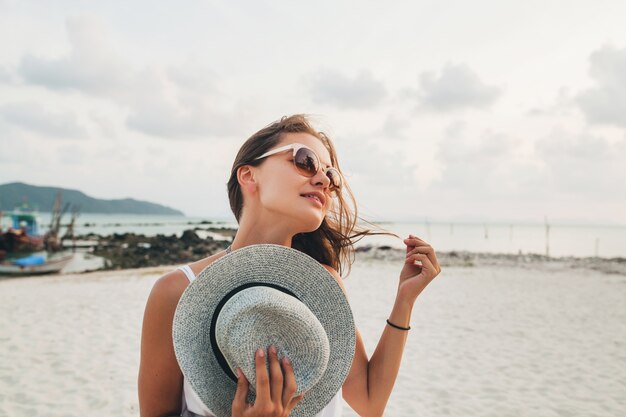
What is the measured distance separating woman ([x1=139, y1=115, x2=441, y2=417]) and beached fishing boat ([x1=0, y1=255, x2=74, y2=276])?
21167 mm

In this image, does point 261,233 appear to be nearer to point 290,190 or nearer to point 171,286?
point 290,190

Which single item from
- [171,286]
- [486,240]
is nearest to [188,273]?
[171,286]

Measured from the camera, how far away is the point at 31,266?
19391 mm

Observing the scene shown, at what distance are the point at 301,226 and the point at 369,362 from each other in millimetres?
587

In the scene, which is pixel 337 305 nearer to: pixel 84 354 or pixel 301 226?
pixel 301 226

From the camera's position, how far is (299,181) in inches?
60.9

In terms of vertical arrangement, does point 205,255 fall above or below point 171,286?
below

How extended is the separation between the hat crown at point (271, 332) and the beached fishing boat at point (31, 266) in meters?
21.7

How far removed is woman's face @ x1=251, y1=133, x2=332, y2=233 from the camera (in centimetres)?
154

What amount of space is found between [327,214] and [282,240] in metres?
0.37

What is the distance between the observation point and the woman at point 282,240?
1.35m

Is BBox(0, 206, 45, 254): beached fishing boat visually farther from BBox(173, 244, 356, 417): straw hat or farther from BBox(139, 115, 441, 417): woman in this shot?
BBox(173, 244, 356, 417): straw hat

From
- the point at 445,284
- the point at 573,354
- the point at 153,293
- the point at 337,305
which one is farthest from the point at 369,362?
the point at 445,284

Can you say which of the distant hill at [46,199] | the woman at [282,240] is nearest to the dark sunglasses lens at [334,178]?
the woman at [282,240]
